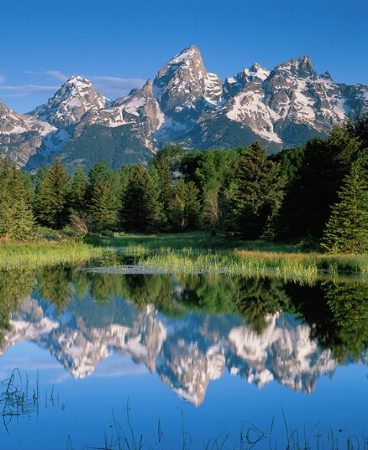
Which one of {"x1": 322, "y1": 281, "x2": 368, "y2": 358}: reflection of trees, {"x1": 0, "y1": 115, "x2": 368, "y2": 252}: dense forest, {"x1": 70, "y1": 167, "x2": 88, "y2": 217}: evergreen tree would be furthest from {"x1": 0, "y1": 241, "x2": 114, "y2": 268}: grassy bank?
{"x1": 70, "y1": 167, "x2": 88, "y2": 217}: evergreen tree

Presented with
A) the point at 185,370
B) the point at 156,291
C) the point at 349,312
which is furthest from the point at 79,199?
the point at 185,370

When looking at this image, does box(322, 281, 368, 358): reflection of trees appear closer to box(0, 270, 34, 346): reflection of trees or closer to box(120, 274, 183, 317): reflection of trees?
box(120, 274, 183, 317): reflection of trees

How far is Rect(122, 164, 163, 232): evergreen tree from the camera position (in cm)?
8344

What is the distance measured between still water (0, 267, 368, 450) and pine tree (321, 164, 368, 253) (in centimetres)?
1097

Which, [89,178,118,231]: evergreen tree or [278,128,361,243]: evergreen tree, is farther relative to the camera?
[89,178,118,231]: evergreen tree

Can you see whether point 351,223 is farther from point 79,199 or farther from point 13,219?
point 79,199

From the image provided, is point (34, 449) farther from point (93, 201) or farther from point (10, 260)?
point (93, 201)

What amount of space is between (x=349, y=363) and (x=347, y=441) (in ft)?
16.0

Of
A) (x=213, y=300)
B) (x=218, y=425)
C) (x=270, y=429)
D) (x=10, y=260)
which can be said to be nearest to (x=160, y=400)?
(x=218, y=425)

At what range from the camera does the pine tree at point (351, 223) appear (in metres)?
35.4

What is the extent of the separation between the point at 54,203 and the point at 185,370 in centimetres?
7297

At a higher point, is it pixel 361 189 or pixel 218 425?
pixel 361 189

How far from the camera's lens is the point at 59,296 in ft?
82.1

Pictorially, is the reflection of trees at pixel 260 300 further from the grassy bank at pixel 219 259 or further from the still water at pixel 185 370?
the grassy bank at pixel 219 259
